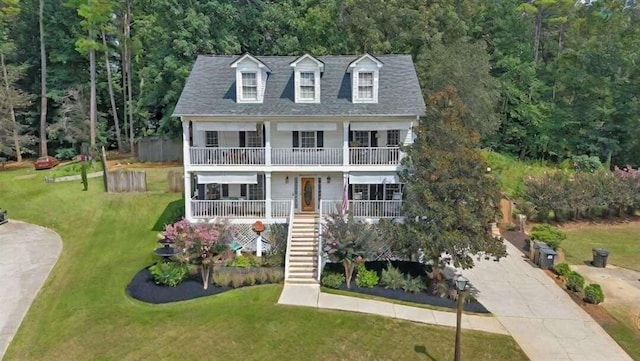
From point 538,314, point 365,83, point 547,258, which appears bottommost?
point 538,314

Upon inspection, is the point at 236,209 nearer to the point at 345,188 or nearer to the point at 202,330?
the point at 345,188

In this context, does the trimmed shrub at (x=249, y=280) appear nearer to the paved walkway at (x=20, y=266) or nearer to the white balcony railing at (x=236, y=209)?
the white balcony railing at (x=236, y=209)

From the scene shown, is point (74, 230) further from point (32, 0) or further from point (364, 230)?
point (32, 0)

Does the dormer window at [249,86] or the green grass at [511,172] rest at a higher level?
the dormer window at [249,86]

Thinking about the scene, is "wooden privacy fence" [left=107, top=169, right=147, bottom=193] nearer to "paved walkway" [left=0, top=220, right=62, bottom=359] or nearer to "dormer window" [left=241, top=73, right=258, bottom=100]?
"paved walkway" [left=0, top=220, right=62, bottom=359]

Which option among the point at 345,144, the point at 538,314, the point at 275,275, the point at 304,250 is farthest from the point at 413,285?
the point at 345,144

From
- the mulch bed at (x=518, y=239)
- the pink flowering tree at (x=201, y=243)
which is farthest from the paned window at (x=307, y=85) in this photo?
the mulch bed at (x=518, y=239)
